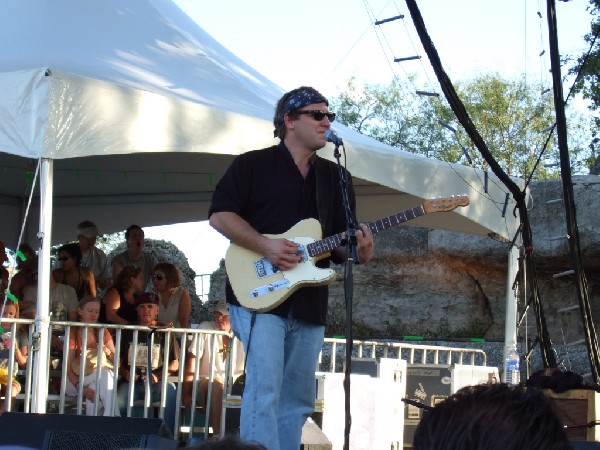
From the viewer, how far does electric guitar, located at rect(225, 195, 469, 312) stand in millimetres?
4691

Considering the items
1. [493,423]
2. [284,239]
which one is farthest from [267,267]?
[493,423]

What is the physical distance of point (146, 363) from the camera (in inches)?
286

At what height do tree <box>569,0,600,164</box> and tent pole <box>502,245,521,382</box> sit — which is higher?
tree <box>569,0,600,164</box>

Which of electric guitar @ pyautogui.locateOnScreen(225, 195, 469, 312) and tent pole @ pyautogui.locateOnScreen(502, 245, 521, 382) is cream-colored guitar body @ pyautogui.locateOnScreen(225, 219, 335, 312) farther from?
tent pole @ pyautogui.locateOnScreen(502, 245, 521, 382)

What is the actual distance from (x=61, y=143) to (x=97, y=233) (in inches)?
171

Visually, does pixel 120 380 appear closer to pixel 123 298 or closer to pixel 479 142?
pixel 123 298

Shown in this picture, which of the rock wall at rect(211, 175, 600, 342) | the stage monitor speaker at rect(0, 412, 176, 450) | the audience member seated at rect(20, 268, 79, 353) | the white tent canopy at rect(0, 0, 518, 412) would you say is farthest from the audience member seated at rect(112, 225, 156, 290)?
the rock wall at rect(211, 175, 600, 342)

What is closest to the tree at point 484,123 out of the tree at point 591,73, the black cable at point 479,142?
the tree at point 591,73

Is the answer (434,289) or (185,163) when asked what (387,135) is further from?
(185,163)

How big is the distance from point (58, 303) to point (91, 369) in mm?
980

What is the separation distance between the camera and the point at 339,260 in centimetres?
495

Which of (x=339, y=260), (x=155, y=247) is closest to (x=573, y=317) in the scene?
(x=155, y=247)

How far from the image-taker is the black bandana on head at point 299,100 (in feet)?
16.4

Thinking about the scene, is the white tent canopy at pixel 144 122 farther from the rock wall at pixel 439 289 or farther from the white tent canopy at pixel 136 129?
the rock wall at pixel 439 289
